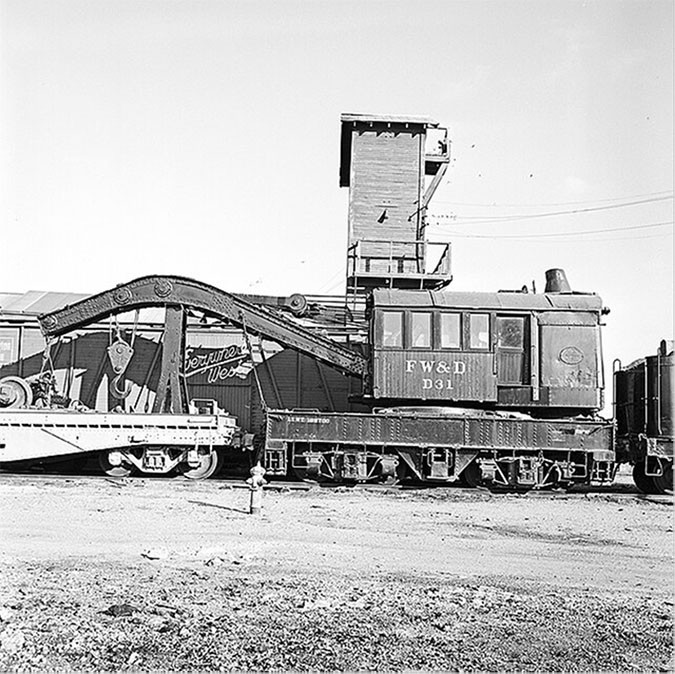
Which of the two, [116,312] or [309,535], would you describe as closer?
[309,535]

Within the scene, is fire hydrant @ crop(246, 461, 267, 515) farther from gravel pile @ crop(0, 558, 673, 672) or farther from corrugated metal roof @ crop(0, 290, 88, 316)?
corrugated metal roof @ crop(0, 290, 88, 316)

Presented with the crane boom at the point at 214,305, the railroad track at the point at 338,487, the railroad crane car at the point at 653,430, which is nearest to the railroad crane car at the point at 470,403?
the railroad track at the point at 338,487

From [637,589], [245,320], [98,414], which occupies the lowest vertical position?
[637,589]

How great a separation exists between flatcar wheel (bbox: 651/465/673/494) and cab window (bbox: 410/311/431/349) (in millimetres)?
5595

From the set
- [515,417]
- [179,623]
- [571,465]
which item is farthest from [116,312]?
[179,623]

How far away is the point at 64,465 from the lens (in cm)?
1967

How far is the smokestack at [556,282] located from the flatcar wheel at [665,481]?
443cm

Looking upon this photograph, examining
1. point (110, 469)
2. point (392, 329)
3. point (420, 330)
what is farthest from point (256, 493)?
point (110, 469)

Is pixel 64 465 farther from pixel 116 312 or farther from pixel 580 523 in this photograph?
pixel 580 523

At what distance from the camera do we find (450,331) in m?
17.4

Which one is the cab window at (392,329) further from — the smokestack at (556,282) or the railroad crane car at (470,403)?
the smokestack at (556,282)

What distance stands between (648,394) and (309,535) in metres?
9.90

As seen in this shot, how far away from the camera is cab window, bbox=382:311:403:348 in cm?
1752

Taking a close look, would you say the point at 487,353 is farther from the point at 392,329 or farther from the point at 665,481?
the point at 665,481
